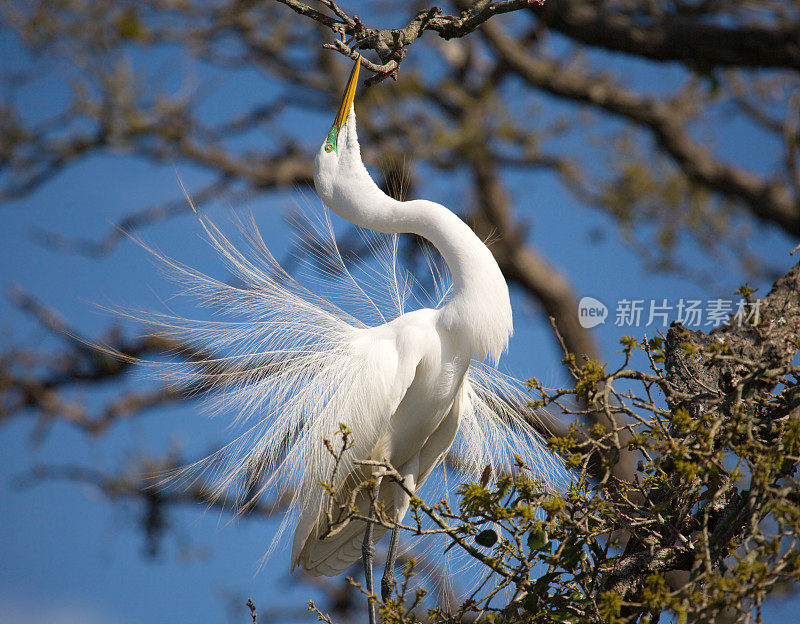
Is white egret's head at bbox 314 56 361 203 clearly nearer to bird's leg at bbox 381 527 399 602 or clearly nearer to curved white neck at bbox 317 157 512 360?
curved white neck at bbox 317 157 512 360

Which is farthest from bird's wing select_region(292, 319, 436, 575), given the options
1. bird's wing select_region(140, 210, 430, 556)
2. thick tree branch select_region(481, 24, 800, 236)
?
thick tree branch select_region(481, 24, 800, 236)

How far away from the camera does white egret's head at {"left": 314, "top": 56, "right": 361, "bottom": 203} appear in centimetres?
217

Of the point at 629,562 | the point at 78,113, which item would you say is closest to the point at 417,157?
the point at 78,113

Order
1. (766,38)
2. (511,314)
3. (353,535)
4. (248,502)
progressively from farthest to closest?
(766,38)
(353,535)
(248,502)
(511,314)

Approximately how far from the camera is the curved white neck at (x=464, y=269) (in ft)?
6.49

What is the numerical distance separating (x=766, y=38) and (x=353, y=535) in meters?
3.34

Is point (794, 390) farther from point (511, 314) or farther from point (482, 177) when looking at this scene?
point (482, 177)

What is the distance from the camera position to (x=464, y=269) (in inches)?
78.2

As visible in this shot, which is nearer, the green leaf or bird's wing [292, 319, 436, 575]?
the green leaf

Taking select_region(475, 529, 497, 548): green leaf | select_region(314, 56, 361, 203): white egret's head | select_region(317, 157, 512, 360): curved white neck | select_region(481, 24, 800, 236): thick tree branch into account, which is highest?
select_region(314, 56, 361, 203): white egret's head

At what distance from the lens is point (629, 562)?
1.53 m

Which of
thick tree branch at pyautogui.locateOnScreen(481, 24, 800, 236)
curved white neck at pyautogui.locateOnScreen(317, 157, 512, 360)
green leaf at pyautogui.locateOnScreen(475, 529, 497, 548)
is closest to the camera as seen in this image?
green leaf at pyautogui.locateOnScreen(475, 529, 497, 548)

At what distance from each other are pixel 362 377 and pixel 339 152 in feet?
2.22

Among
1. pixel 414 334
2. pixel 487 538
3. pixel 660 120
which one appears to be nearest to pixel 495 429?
pixel 414 334
